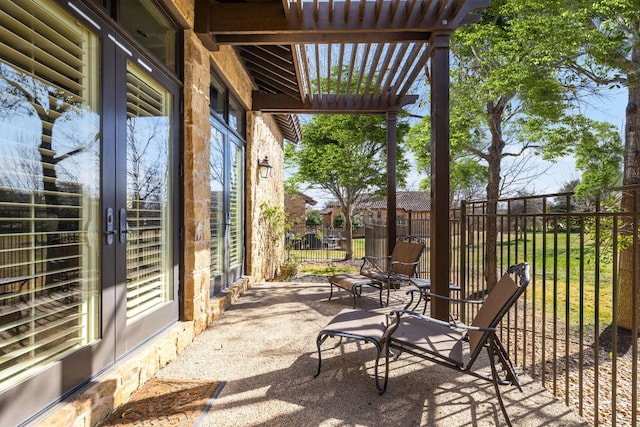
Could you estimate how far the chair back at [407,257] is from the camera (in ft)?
16.0

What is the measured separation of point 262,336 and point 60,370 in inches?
73.9

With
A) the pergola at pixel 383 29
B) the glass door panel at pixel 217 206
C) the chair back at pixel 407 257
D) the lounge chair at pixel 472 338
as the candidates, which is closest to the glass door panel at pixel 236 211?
the glass door panel at pixel 217 206

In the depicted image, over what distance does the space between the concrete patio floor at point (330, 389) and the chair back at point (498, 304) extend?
393 mm

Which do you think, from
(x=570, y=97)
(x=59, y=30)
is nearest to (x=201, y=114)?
(x=59, y=30)

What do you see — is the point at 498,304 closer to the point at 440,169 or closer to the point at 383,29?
the point at 440,169

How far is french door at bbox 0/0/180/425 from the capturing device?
162 cm

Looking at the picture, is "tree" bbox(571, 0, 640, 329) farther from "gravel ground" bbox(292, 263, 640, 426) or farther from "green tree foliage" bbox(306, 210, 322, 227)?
"green tree foliage" bbox(306, 210, 322, 227)

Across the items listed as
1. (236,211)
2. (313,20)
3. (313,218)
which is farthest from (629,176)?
(313,218)

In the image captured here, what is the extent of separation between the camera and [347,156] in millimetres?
13477

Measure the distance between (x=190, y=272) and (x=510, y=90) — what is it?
250 inches

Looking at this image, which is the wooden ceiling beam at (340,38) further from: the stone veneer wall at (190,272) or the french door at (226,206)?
the french door at (226,206)

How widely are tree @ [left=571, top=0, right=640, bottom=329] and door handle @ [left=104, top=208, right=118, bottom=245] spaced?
21.3 ft

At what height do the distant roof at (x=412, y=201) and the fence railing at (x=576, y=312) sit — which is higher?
the distant roof at (x=412, y=201)

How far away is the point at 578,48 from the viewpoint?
561 cm
